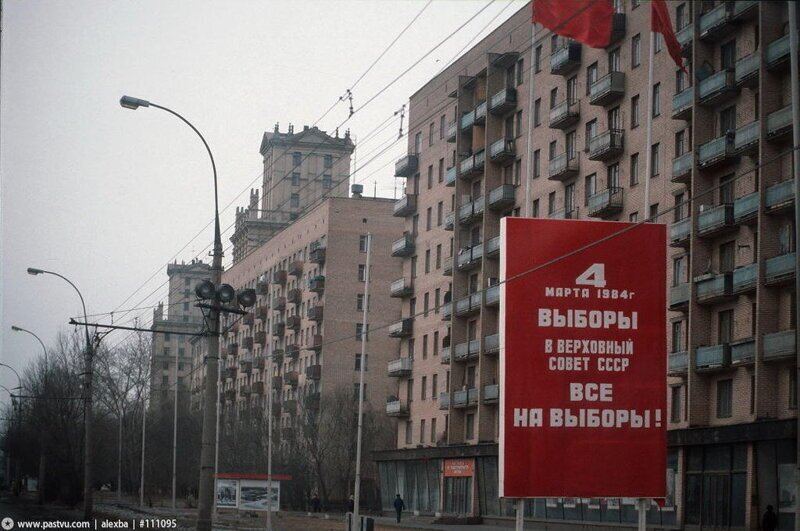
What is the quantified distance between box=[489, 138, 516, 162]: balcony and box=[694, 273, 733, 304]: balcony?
2270 cm

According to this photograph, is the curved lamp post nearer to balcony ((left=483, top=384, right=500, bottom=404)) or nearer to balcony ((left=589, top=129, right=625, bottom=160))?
balcony ((left=589, top=129, right=625, bottom=160))

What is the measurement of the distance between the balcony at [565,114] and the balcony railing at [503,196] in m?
7.21

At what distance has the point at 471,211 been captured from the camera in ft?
243

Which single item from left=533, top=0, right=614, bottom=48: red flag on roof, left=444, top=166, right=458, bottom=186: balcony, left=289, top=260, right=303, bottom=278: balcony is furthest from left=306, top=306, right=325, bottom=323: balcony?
left=533, top=0, right=614, bottom=48: red flag on roof

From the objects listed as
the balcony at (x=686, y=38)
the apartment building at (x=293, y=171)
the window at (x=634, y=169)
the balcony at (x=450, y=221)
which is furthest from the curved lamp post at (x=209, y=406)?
the apartment building at (x=293, y=171)

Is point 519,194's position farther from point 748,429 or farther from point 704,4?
point 748,429

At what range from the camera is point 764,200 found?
45.2 m

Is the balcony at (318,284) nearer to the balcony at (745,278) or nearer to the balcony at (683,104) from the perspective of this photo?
the balcony at (683,104)

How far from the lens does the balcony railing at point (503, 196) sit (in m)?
69.9

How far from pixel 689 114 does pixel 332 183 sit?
97.4 metres

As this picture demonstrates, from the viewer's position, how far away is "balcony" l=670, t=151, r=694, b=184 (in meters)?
49.8

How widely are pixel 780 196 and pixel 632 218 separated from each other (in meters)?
11.9

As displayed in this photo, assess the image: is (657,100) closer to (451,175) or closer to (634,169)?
(634,169)

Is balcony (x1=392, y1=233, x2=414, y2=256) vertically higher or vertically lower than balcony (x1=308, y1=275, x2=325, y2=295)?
higher
